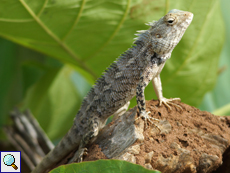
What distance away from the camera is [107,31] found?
3.34 metres

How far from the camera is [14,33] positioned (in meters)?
3.36

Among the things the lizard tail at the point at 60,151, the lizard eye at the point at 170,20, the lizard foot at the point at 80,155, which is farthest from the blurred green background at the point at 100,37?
the lizard foot at the point at 80,155

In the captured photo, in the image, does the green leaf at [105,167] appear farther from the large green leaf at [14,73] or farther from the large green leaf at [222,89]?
the large green leaf at [222,89]

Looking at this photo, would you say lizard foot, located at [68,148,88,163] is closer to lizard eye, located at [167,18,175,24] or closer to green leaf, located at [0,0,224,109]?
green leaf, located at [0,0,224,109]

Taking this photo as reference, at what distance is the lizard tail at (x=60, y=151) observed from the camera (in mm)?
3033

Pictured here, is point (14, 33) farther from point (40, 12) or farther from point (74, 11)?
point (74, 11)

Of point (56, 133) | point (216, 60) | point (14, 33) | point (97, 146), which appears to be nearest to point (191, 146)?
point (97, 146)

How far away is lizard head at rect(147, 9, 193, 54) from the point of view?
2827 millimetres

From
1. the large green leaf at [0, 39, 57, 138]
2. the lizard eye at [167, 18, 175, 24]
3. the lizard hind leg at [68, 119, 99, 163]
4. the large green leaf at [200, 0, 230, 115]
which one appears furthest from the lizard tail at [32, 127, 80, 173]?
the large green leaf at [200, 0, 230, 115]

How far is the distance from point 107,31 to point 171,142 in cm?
167

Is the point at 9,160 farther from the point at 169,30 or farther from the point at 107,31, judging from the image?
the point at 169,30

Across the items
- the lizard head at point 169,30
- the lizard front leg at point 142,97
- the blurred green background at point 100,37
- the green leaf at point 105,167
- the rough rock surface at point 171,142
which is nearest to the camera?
the green leaf at point 105,167

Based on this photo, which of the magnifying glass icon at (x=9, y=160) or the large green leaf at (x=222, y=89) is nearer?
the magnifying glass icon at (x=9, y=160)

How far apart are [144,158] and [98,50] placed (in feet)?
5.91
